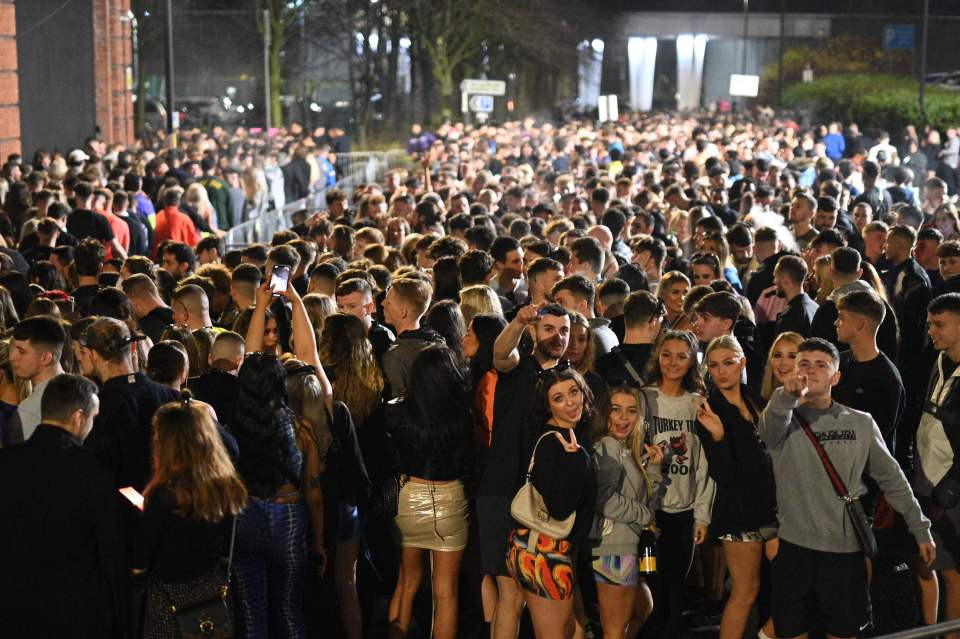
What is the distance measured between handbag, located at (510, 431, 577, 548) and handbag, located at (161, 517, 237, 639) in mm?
1423

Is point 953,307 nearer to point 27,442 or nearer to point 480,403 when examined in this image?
point 480,403

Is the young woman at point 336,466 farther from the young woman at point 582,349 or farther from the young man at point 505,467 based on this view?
the young woman at point 582,349

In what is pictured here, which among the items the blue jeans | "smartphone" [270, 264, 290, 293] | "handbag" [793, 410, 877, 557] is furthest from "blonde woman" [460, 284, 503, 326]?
"handbag" [793, 410, 877, 557]

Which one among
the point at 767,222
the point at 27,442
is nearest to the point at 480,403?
the point at 27,442

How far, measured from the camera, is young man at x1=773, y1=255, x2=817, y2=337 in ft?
31.7

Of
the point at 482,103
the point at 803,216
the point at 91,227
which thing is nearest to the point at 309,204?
the point at 482,103

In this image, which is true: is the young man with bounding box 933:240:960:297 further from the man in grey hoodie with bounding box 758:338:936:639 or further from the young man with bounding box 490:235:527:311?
the man in grey hoodie with bounding box 758:338:936:639

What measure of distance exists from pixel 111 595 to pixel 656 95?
70480 millimetres

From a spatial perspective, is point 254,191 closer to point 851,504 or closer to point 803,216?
point 803,216

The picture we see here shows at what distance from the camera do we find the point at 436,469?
6855 mm

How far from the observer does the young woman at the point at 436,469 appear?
6793 mm

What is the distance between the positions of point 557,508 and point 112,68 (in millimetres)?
30072

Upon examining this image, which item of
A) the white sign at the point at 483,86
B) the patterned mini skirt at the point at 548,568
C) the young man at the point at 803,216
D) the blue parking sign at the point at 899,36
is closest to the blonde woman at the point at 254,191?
the white sign at the point at 483,86

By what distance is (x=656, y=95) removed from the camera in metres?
73.9
